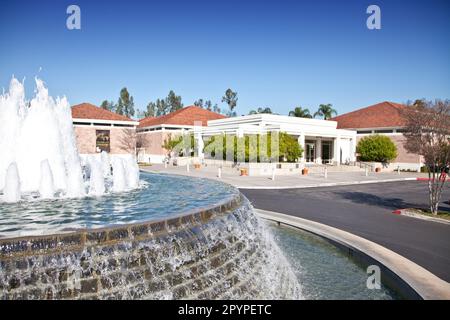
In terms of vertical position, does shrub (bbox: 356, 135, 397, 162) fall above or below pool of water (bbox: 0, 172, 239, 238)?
above

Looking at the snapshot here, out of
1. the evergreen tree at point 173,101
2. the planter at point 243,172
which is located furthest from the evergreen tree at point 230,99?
the planter at point 243,172

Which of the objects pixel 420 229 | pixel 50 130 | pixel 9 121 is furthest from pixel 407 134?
pixel 9 121

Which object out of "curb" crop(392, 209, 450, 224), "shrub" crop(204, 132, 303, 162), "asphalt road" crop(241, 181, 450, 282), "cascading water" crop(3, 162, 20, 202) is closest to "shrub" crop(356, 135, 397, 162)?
"shrub" crop(204, 132, 303, 162)

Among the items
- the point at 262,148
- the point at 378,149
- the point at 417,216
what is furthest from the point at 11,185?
the point at 378,149

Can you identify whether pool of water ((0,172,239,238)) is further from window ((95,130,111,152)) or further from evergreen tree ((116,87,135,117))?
evergreen tree ((116,87,135,117))

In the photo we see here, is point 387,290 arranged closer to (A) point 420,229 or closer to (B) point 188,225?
(B) point 188,225

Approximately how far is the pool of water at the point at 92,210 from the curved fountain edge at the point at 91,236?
11.4 inches

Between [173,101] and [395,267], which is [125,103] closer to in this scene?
[173,101]

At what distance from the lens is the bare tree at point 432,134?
12.0m

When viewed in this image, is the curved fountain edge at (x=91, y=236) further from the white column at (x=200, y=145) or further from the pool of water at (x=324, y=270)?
the white column at (x=200, y=145)

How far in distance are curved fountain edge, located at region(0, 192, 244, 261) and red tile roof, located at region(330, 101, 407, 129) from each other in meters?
43.6

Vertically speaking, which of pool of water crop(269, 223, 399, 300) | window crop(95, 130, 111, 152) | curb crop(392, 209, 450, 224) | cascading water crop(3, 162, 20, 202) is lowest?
pool of water crop(269, 223, 399, 300)

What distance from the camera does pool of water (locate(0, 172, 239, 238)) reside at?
16.5ft
